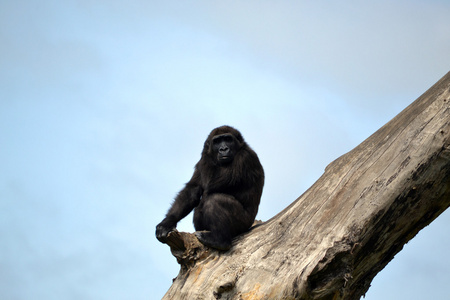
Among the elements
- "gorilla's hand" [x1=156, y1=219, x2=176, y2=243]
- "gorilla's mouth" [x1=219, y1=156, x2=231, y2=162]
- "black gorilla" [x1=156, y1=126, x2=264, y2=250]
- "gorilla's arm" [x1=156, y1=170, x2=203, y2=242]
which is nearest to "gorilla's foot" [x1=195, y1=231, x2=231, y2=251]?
"black gorilla" [x1=156, y1=126, x2=264, y2=250]

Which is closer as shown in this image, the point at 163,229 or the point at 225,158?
the point at 163,229

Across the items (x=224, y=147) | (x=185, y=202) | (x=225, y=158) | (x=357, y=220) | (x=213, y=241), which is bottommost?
(x=357, y=220)

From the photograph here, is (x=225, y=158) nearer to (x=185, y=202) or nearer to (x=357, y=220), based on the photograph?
(x=185, y=202)

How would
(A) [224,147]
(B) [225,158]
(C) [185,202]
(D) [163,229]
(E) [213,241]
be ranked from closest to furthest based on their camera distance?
(E) [213,241] → (D) [163,229] → (B) [225,158] → (A) [224,147] → (C) [185,202]

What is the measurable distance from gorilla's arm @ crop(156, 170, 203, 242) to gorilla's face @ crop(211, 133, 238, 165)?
772mm

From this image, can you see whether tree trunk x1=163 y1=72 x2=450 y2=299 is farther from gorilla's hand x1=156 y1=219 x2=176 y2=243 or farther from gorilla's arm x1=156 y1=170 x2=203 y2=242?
gorilla's arm x1=156 y1=170 x2=203 y2=242

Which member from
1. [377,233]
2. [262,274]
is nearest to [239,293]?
[262,274]

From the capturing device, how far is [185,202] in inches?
399

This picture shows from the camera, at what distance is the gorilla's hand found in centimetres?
904

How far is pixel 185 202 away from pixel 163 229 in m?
1.07

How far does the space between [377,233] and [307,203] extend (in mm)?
1159

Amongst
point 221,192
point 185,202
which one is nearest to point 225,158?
point 221,192

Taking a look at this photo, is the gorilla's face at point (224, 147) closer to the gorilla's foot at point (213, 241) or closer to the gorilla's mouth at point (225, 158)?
the gorilla's mouth at point (225, 158)

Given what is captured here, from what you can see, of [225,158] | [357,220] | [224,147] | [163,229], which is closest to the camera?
[357,220]
